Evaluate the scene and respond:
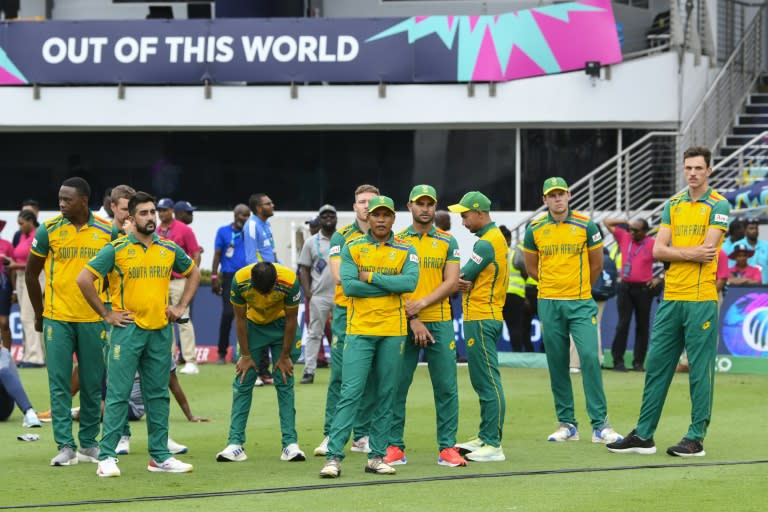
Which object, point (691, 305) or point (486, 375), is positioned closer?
point (691, 305)

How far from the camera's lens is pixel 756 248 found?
21.0 metres

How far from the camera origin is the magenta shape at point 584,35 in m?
26.3

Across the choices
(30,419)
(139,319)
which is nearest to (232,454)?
(139,319)

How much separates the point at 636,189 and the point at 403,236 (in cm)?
1613

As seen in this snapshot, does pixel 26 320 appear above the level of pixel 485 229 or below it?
below

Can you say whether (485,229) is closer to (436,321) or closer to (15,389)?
(436,321)

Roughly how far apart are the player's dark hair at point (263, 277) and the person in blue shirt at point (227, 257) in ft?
28.3

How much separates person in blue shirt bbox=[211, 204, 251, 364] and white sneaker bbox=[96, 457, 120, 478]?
9.22 m

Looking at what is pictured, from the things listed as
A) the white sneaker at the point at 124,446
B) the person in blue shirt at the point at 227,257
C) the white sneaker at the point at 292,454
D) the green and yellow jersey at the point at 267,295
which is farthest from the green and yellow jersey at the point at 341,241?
the person in blue shirt at the point at 227,257

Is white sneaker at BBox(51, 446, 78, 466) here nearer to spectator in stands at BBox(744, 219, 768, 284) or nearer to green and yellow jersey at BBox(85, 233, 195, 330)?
green and yellow jersey at BBox(85, 233, 195, 330)

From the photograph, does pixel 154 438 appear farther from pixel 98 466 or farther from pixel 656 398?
pixel 656 398

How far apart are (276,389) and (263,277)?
1.04m

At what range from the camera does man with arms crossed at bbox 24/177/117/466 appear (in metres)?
11.1

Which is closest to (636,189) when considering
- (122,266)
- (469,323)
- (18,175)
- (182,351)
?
(182,351)
